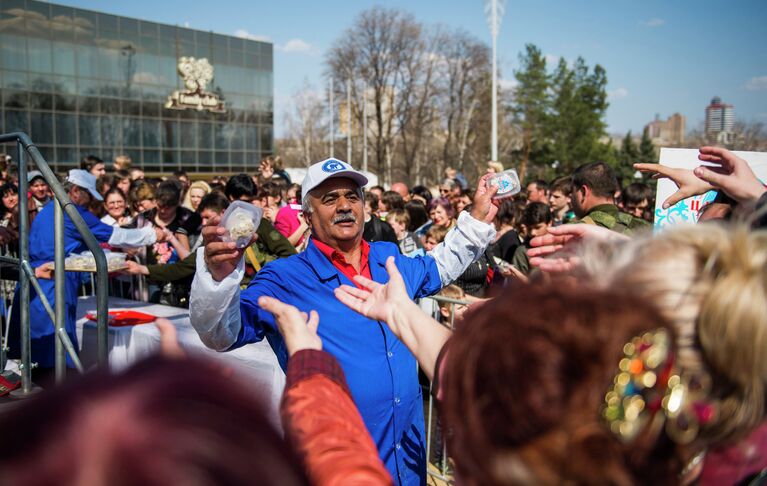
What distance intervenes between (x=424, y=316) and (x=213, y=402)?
0.81 metres

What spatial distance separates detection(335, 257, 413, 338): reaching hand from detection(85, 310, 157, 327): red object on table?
3.83m

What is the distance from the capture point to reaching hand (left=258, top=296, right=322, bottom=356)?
1.47m

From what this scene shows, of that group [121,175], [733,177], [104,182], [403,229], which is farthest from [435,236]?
[121,175]

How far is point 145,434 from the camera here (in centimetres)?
75

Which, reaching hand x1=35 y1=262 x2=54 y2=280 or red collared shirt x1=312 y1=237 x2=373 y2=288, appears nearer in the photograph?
red collared shirt x1=312 y1=237 x2=373 y2=288

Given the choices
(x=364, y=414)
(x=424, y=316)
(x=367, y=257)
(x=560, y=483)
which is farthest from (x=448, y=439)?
(x=367, y=257)

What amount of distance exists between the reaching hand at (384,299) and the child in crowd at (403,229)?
4820mm

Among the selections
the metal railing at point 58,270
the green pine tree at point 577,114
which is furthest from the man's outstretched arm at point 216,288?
the green pine tree at point 577,114

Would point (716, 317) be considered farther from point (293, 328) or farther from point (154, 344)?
point (154, 344)

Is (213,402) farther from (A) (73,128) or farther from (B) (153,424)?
(A) (73,128)

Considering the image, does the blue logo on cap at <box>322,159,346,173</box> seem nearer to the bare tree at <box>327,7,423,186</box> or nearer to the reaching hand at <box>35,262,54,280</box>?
the reaching hand at <box>35,262,54,280</box>

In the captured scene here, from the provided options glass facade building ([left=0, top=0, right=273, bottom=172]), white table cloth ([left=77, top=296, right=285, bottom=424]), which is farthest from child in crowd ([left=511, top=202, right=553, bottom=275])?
glass facade building ([left=0, top=0, right=273, bottom=172])

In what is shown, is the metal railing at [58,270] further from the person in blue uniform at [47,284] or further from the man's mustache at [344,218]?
the man's mustache at [344,218]

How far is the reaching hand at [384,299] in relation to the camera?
164 centimetres
